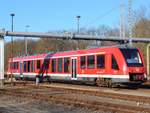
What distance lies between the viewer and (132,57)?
2936cm

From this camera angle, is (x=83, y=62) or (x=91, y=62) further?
(x=83, y=62)

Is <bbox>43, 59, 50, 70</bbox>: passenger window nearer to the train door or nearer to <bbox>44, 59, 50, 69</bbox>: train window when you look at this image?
<bbox>44, 59, 50, 69</bbox>: train window

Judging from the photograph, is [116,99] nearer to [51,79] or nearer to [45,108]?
[45,108]

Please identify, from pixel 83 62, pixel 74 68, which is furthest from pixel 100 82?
pixel 74 68

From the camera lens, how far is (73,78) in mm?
36375

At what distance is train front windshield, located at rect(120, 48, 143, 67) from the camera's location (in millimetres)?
28891

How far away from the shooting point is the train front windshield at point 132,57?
1137 inches

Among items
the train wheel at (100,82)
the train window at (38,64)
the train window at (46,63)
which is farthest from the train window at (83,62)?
the train window at (38,64)

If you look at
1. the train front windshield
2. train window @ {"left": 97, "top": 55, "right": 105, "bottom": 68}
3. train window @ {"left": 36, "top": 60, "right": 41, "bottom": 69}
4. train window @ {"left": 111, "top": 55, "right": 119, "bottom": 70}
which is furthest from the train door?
train window @ {"left": 36, "top": 60, "right": 41, "bottom": 69}

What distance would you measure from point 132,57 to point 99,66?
9.83ft

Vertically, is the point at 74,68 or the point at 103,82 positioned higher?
the point at 74,68

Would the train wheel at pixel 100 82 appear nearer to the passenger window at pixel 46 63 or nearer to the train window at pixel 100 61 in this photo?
the train window at pixel 100 61

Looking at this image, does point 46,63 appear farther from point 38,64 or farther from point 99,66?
point 99,66

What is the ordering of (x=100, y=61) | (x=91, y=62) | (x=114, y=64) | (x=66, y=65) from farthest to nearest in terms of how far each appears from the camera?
(x=66, y=65)
(x=91, y=62)
(x=100, y=61)
(x=114, y=64)
